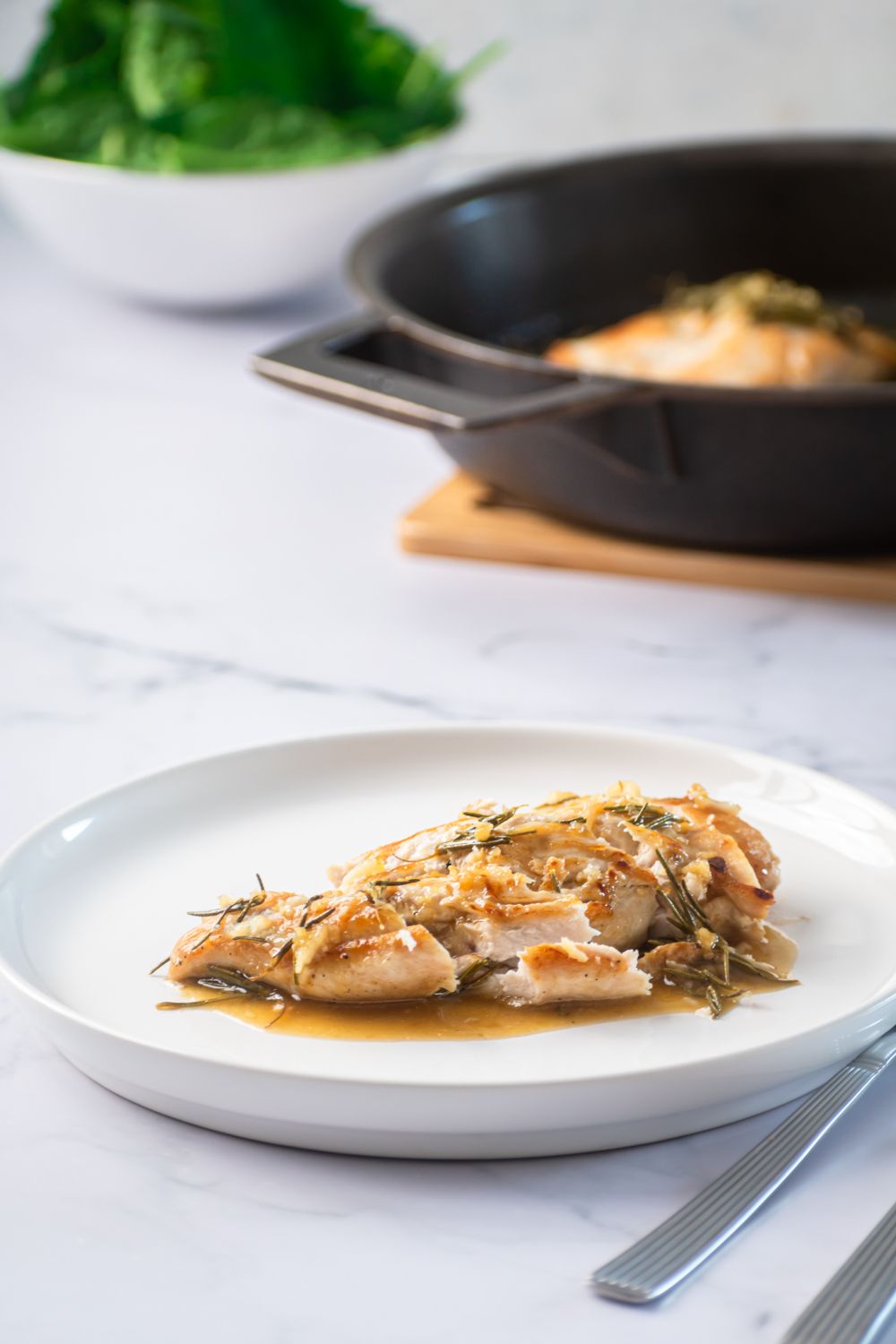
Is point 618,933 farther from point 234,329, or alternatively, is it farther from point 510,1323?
point 234,329

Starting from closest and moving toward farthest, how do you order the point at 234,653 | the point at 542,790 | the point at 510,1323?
the point at 510,1323 < the point at 542,790 < the point at 234,653

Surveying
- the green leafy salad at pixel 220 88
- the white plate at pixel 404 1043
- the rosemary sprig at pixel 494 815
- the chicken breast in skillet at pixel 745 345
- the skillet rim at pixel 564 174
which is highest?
the green leafy salad at pixel 220 88

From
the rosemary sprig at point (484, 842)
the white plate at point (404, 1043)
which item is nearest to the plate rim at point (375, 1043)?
the white plate at point (404, 1043)

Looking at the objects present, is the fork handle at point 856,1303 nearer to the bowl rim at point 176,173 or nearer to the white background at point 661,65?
the bowl rim at point 176,173

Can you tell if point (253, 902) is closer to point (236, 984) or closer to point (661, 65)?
point (236, 984)

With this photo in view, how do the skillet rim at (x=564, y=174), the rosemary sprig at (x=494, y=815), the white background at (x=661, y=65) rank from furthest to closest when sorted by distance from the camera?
the white background at (x=661, y=65)
the skillet rim at (x=564, y=174)
the rosemary sprig at (x=494, y=815)

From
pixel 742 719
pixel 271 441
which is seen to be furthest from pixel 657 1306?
pixel 271 441
